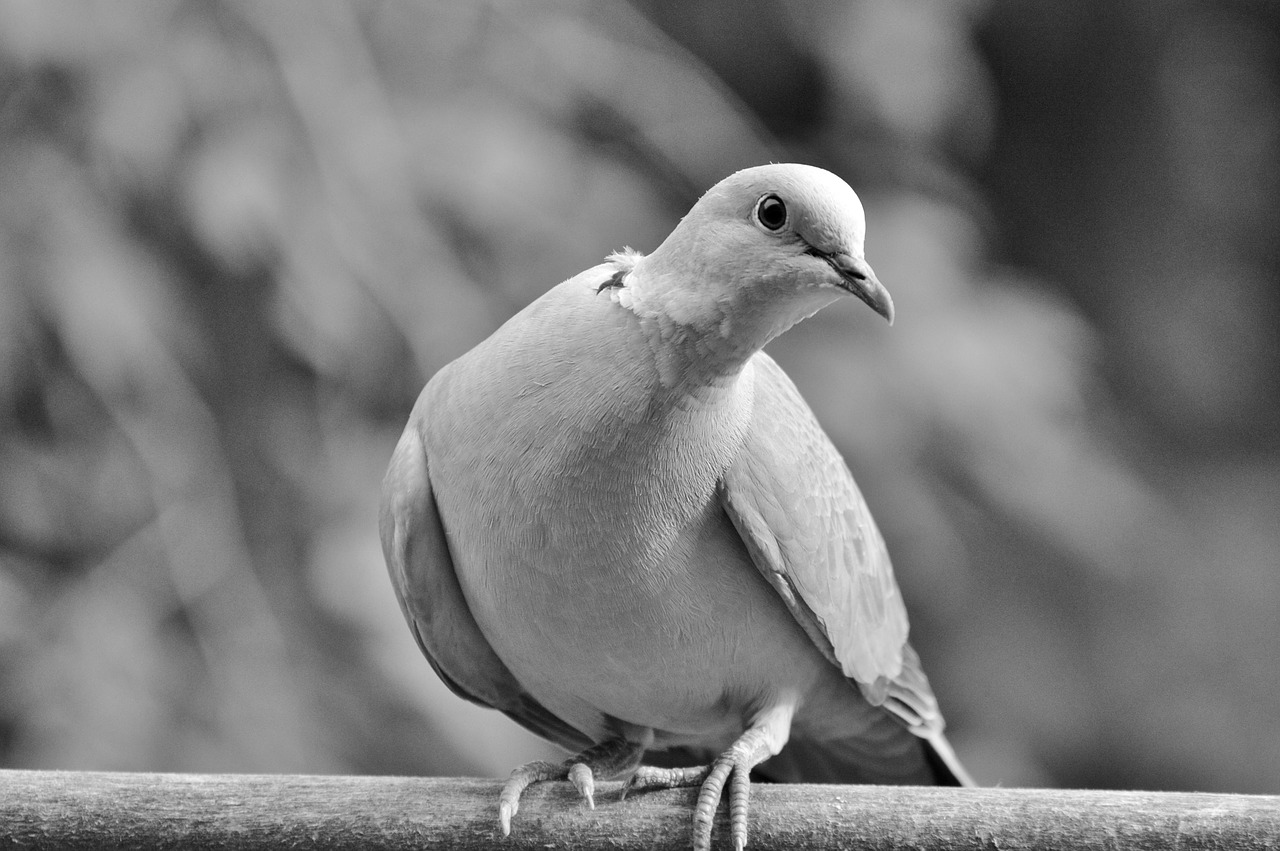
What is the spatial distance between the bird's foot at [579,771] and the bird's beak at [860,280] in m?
0.61

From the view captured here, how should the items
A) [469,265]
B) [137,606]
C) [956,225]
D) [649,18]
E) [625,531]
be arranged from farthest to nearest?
1. [649,18]
2. [956,225]
3. [469,265]
4. [137,606]
5. [625,531]

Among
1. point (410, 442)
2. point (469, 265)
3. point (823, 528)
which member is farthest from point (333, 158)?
point (823, 528)

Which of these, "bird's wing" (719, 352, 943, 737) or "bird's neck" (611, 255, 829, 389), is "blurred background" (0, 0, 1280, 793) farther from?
"bird's neck" (611, 255, 829, 389)

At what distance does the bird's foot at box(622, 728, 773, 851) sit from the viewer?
1.30 m

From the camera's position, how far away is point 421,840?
129cm

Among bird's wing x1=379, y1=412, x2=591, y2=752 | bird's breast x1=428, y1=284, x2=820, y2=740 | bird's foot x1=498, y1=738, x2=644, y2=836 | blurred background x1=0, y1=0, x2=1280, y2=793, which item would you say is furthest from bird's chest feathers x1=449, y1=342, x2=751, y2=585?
blurred background x1=0, y1=0, x2=1280, y2=793

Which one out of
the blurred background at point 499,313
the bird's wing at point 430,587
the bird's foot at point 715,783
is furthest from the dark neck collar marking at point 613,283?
the blurred background at point 499,313

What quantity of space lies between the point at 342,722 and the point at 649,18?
2053 mm

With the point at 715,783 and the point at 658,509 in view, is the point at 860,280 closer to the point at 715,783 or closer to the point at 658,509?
the point at 658,509

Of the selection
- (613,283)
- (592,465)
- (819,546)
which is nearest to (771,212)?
(613,283)

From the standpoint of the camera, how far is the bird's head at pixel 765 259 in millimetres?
1144

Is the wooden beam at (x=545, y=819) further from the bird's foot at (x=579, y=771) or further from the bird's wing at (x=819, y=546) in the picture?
the bird's wing at (x=819, y=546)

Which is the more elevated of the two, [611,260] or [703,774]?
[611,260]

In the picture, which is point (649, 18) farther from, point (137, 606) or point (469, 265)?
point (137, 606)
